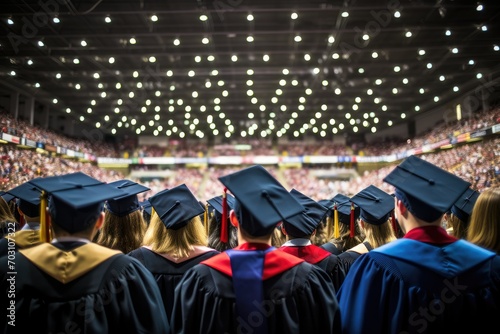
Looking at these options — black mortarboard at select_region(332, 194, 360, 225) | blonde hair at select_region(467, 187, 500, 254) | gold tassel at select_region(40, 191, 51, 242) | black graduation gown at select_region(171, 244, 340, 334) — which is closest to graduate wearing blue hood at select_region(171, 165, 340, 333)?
black graduation gown at select_region(171, 244, 340, 334)

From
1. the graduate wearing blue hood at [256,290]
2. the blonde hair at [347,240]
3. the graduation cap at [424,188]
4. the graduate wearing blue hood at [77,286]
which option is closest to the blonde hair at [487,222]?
the graduation cap at [424,188]

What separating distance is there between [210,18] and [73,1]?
475 cm

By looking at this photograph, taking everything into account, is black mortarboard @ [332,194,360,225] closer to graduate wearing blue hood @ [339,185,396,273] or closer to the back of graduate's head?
graduate wearing blue hood @ [339,185,396,273]

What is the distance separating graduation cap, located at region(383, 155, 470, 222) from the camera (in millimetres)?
2262

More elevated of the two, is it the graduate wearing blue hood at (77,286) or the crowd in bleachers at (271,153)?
the crowd in bleachers at (271,153)

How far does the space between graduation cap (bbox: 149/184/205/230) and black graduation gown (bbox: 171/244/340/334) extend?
1.24 meters

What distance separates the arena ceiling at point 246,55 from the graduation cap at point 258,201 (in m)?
12.0

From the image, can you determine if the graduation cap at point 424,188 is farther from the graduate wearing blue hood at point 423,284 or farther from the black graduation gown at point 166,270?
the black graduation gown at point 166,270

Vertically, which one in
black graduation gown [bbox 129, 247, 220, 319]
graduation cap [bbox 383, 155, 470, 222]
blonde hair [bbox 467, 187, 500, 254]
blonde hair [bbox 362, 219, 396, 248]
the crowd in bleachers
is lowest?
black graduation gown [bbox 129, 247, 220, 319]

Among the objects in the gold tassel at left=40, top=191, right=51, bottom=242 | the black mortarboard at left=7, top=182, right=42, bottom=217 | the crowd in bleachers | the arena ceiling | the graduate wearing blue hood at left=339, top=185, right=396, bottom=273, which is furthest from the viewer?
the crowd in bleachers

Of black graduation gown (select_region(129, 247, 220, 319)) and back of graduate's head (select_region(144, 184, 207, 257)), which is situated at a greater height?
back of graduate's head (select_region(144, 184, 207, 257))

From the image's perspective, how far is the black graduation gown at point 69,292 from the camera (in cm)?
199

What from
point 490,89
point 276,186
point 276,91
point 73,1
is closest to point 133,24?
point 73,1

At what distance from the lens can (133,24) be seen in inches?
599
